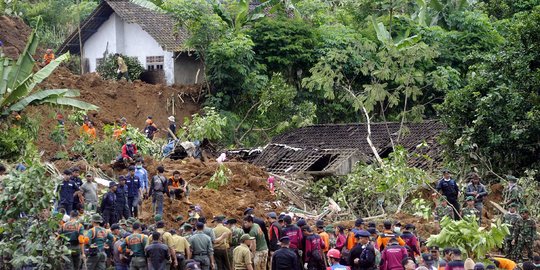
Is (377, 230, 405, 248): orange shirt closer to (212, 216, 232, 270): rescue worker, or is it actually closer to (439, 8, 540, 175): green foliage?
(212, 216, 232, 270): rescue worker

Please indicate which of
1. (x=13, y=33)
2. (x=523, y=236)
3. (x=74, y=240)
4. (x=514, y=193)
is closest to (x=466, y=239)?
(x=523, y=236)

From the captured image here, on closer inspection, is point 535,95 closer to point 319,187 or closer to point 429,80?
point 319,187

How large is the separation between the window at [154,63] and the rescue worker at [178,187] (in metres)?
16.0

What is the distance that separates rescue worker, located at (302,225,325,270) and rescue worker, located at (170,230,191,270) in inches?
80.4

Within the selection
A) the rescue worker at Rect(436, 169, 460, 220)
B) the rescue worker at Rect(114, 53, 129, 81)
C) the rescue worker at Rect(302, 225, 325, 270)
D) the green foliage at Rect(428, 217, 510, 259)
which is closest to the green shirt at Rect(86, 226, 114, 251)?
the rescue worker at Rect(302, 225, 325, 270)

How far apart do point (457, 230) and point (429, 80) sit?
18848mm

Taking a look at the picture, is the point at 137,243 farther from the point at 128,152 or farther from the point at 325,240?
the point at 128,152

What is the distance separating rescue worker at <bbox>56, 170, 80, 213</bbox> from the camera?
21.0 meters

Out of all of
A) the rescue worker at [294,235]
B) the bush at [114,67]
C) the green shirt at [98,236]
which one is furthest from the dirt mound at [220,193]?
the bush at [114,67]

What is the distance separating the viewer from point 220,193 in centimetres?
2491

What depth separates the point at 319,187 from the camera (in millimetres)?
26859

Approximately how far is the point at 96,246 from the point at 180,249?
59.5 inches

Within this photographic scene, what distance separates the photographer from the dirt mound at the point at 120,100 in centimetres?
3312

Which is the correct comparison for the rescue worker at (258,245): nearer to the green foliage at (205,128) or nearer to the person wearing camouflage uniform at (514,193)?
the person wearing camouflage uniform at (514,193)
